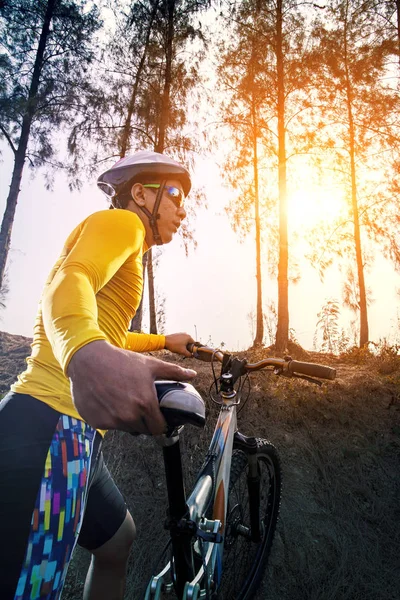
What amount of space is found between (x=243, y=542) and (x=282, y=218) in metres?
8.10

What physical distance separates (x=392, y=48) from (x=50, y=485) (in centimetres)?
1283

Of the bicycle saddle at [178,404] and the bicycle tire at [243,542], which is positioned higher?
the bicycle saddle at [178,404]

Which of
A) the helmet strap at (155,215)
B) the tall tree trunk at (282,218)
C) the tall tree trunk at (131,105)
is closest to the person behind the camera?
the helmet strap at (155,215)

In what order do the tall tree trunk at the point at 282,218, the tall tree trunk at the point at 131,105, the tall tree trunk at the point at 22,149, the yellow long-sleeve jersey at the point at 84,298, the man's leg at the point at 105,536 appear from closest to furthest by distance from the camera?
→ the yellow long-sleeve jersey at the point at 84,298 → the man's leg at the point at 105,536 → the tall tree trunk at the point at 282,218 → the tall tree trunk at the point at 131,105 → the tall tree trunk at the point at 22,149

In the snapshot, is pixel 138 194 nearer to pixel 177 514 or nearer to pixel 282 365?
pixel 282 365

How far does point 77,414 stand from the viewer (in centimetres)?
115

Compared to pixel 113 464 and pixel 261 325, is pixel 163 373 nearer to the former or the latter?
pixel 113 464

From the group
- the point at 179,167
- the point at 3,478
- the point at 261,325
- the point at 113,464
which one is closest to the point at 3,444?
the point at 3,478

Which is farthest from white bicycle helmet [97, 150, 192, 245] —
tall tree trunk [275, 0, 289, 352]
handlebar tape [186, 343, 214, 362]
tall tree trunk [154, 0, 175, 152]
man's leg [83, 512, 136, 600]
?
tall tree trunk [154, 0, 175, 152]

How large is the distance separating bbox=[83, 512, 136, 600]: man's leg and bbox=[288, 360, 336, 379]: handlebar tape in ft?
3.78

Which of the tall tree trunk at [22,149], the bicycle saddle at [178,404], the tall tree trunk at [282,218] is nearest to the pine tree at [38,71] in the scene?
the tall tree trunk at [22,149]

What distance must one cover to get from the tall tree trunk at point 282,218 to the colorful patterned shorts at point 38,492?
803cm

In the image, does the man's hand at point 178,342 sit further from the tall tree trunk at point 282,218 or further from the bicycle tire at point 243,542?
the tall tree trunk at point 282,218

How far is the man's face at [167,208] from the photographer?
1655 mm
